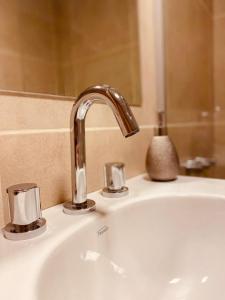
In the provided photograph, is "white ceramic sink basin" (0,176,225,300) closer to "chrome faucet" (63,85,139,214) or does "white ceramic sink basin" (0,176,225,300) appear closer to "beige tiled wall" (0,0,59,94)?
"chrome faucet" (63,85,139,214)

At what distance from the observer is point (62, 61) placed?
0.56m

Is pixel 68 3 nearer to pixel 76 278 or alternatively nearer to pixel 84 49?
pixel 84 49

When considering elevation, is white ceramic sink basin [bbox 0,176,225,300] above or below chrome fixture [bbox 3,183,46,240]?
below

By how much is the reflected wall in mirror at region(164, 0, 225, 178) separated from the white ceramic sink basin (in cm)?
40

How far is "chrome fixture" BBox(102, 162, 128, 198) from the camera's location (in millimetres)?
541

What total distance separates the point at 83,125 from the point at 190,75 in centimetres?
77

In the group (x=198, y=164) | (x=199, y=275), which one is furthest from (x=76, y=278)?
(x=198, y=164)

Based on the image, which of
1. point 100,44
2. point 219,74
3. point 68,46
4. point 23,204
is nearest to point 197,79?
point 219,74

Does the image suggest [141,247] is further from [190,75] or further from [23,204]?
[190,75]

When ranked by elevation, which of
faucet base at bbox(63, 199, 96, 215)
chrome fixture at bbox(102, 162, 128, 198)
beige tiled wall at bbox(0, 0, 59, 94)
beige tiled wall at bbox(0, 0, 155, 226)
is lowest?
faucet base at bbox(63, 199, 96, 215)

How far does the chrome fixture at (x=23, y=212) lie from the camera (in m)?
0.34

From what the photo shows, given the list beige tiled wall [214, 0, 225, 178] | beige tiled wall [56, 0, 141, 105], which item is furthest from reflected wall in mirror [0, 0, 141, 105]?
beige tiled wall [214, 0, 225, 178]

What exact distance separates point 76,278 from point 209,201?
313 mm

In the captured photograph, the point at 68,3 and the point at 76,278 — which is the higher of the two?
the point at 68,3
